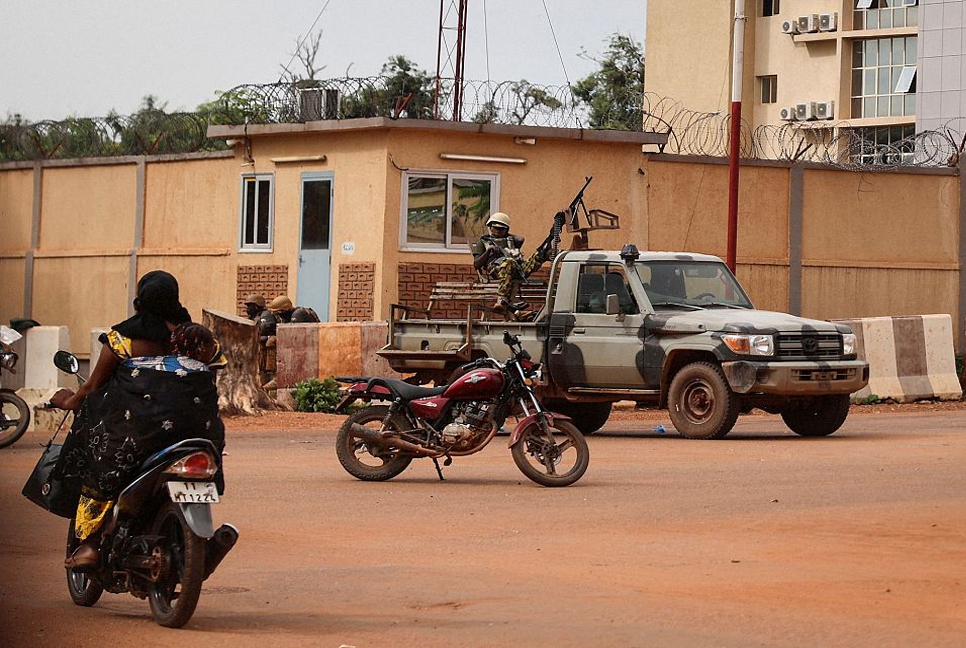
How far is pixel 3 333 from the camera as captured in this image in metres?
15.7

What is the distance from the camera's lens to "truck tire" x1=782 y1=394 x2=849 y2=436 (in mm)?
17531

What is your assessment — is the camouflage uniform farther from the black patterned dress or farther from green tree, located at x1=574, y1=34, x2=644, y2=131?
green tree, located at x1=574, y1=34, x2=644, y2=131

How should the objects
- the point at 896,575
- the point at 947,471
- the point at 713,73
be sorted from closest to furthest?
the point at 896,575
the point at 947,471
the point at 713,73

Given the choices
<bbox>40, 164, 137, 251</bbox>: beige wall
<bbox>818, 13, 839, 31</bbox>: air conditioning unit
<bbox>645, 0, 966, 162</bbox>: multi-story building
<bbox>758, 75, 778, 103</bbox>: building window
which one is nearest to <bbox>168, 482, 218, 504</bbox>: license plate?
<bbox>40, 164, 137, 251</bbox>: beige wall

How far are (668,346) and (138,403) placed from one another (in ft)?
34.4

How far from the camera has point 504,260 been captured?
18.6m

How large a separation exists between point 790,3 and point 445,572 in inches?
2189

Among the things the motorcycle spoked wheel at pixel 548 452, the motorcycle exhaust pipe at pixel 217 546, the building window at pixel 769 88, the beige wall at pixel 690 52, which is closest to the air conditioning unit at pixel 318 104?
the motorcycle spoked wheel at pixel 548 452

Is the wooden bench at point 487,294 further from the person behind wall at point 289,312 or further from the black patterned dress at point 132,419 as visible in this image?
the black patterned dress at point 132,419

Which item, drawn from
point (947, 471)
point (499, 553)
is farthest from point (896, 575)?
point (947, 471)

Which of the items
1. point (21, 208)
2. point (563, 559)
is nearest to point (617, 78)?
point (21, 208)

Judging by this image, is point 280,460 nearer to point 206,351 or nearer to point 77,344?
point 206,351

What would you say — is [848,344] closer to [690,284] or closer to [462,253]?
[690,284]

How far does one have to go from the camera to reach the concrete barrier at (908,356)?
75.6ft
